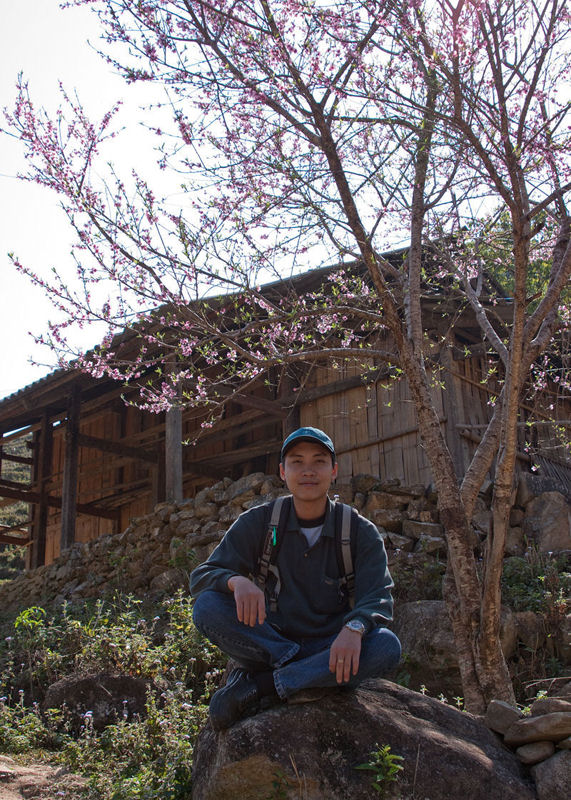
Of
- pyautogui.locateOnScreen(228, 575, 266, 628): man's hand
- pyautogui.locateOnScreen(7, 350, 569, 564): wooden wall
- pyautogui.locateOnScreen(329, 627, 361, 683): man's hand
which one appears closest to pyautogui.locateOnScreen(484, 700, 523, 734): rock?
pyautogui.locateOnScreen(329, 627, 361, 683): man's hand

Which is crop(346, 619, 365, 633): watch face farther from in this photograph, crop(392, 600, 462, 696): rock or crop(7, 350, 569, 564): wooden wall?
crop(7, 350, 569, 564): wooden wall

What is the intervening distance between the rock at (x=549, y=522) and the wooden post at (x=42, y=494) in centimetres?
909

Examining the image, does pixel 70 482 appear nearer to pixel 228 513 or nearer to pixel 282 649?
pixel 228 513

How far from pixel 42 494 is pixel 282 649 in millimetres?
12689

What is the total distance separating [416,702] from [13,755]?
2709 mm

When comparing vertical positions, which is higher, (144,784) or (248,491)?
(248,491)

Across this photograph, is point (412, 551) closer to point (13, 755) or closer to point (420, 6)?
point (13, 755)

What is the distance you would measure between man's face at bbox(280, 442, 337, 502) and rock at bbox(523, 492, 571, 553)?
5.03 metres

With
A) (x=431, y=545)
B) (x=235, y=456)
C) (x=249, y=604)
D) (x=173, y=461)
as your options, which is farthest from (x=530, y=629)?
(x=235, y=456)

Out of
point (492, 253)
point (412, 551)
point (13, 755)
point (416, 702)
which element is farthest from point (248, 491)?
point (416, 702)

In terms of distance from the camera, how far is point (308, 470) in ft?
10.6

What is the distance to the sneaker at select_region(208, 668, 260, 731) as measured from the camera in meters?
2.94

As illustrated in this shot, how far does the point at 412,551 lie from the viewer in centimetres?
754

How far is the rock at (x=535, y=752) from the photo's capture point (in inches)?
121
